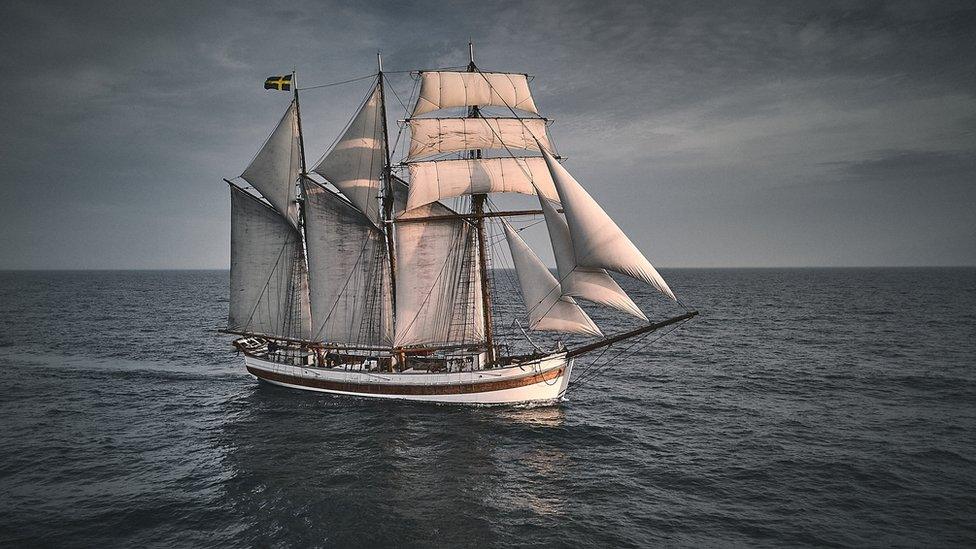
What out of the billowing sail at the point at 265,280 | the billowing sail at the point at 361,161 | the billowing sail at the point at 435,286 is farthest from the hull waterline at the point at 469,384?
the billowing sail at the point at 361,161

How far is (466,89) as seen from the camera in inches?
1302

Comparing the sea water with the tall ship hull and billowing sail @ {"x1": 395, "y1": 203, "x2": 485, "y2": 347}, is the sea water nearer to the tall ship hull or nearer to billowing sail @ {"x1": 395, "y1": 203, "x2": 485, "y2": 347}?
the tall ship hull

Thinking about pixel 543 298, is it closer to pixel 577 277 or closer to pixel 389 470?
pixel 577 277

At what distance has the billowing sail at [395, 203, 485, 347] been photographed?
113 ft

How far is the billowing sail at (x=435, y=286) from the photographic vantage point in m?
34.5

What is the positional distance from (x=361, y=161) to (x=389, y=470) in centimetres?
2102

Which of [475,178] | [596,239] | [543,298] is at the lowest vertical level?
[543,298]

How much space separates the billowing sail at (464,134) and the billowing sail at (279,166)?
9829mm

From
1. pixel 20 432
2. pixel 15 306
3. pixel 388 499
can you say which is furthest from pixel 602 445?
pixel 15 306

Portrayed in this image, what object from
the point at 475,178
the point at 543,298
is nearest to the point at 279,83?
the point at 475,178

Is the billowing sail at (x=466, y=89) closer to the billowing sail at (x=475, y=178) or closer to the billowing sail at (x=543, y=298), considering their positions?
the billowing sail at (x=475, y=178)

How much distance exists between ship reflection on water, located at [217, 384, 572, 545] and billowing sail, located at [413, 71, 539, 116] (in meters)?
Answer: 19.7

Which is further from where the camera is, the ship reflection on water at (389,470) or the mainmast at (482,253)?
the mainmast at (482,253)

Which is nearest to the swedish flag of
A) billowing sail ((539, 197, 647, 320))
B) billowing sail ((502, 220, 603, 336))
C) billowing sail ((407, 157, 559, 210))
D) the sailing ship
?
the sailing ship
